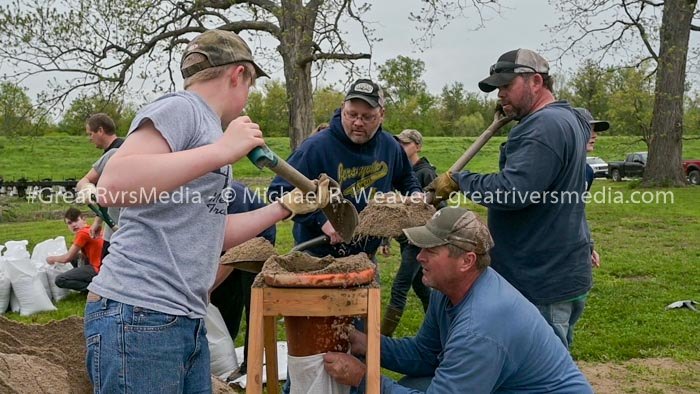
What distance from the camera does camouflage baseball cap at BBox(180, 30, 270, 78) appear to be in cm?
182

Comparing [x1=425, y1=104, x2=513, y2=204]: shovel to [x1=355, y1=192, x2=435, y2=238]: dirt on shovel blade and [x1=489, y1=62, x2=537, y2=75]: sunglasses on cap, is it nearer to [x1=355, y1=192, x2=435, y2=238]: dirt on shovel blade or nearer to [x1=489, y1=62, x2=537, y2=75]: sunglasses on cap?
[x1=355, y1=192, x2=435, y2=238]: dirt on shovel blade

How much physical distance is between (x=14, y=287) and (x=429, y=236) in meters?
5.14

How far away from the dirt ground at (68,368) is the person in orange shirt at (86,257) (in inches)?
132

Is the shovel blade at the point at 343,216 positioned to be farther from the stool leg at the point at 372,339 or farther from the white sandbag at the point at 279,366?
the white sandbag at the point at 279,366

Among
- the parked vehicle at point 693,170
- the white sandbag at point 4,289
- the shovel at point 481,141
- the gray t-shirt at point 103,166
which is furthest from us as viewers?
the parked vehicle at point 693,170

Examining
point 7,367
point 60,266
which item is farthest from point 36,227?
point 7,367

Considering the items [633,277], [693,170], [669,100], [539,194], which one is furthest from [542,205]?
[693,170]

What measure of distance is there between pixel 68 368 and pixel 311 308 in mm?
1325

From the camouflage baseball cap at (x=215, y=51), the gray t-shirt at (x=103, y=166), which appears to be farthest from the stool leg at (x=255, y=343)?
the gray t-shirt at (x=103, y=166)

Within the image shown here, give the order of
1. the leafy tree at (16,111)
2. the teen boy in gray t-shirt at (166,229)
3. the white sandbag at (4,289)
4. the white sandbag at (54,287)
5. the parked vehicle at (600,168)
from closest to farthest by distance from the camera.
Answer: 1. the teen boy in gray t-shirt at (166,229)
2. the white sandbag at (4,289)
3. the white sandbag at (54,287)
4. the leafy tree at (16,111)
5. the parked vehicle at (600,168)

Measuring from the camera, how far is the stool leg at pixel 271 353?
270cm

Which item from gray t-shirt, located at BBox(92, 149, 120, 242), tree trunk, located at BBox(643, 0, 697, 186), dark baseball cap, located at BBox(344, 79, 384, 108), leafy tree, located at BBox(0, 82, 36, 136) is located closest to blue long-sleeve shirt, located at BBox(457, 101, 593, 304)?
dark baseball cap, located at BBox(344, 79, 384, 108)

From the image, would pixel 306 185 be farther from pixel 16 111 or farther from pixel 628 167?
pixel 628 167

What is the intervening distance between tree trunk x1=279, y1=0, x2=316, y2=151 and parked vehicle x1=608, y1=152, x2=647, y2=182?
20.6 meters
